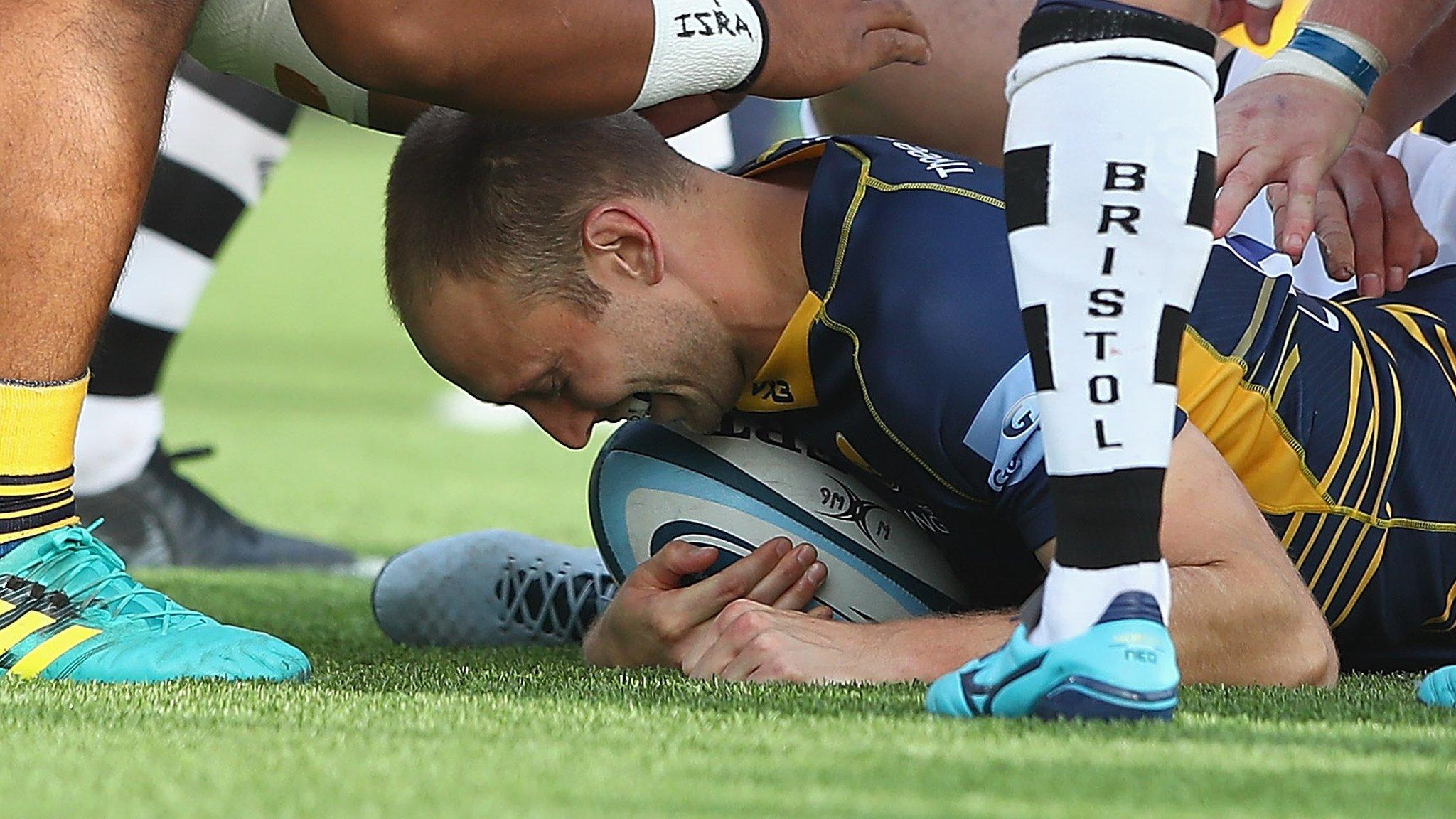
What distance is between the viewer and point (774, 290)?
6.82 feet

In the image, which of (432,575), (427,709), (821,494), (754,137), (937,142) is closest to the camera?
(427,709)

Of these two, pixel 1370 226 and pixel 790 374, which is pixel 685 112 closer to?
pixel 790 374

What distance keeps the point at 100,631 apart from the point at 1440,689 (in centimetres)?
130

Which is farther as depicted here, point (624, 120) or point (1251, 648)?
point (624, 120)

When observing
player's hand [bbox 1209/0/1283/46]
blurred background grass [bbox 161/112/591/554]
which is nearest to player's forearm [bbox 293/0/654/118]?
player's hand [bbox 1209/0/1283/46]

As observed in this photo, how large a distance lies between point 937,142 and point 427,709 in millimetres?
1407

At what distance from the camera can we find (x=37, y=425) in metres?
1.87

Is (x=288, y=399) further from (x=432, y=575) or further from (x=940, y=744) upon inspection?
(x=940, y=744)

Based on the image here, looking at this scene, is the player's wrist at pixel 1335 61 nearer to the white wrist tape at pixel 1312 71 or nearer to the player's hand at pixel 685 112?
the white wrist tape at pixel 1312 71

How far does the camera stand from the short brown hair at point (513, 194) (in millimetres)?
2023

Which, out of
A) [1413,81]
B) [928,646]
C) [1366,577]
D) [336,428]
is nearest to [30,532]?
[928,646]

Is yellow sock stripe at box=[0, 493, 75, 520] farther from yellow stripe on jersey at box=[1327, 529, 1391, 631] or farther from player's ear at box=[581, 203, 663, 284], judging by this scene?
yellow stripe on jersey at box=[1327, 529, 1391, 631]

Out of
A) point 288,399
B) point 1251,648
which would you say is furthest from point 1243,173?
point 288,399

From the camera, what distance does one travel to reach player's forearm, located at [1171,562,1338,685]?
177 cm
